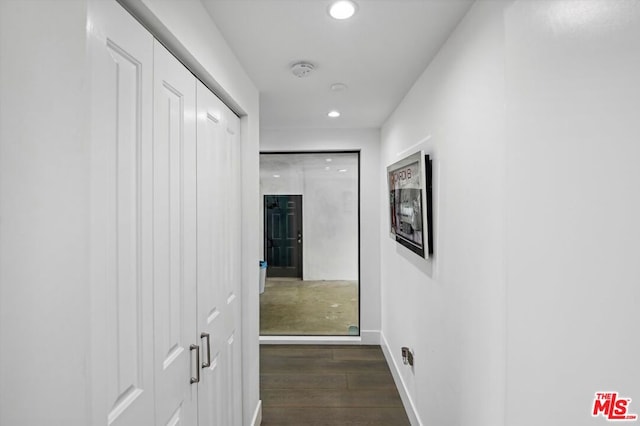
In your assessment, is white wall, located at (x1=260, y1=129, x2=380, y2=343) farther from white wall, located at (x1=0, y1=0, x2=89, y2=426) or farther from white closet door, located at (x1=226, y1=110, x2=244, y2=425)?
white wall, located at (x1=0, y1=0, x2=89, y2=426)

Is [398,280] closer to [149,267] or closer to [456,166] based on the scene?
[456,166]

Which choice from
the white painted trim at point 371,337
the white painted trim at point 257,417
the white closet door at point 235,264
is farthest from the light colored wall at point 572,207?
the white painted trim at point 371,337

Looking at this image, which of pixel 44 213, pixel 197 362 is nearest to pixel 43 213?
pixel 44 213

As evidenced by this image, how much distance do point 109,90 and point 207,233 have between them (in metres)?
0.81

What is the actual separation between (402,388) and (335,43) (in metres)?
2.61

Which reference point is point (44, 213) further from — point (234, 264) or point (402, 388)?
point (402, 388)

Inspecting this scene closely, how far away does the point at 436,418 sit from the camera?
1920 millimetres

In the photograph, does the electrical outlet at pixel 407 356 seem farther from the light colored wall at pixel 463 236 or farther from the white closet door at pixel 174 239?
the white closet door at pixel 174 239

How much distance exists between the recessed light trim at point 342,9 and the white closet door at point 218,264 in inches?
26.0

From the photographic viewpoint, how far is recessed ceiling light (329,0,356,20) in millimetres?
1397

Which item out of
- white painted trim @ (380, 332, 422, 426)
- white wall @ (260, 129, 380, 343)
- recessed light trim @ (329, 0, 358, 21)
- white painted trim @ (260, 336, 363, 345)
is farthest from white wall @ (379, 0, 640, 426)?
white painted trim @ (260, 336, 363, 345)

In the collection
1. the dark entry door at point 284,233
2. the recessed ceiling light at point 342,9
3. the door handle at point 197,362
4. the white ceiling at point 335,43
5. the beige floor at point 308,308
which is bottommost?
the beige floor at point 308,308

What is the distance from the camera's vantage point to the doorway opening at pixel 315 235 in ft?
13.4

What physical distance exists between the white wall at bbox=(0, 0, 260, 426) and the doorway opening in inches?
133
